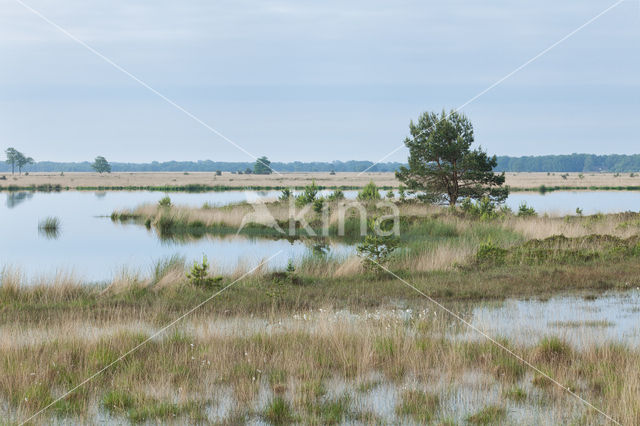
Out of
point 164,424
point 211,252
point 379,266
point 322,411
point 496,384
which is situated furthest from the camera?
point 211,252

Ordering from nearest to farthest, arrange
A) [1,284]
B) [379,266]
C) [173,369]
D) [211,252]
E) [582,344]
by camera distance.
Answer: [173,369] → [582,344] → [1,284] → [379,266] → [211,252]

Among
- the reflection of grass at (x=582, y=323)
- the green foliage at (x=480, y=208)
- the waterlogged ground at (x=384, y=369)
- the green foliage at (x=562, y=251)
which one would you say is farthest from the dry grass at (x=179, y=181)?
the reflection of grass at (x=582, y=323)

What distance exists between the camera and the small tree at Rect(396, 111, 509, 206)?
109 ft

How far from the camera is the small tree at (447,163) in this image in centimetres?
3312

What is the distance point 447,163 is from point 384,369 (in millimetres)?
27316

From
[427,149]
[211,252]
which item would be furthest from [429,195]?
[211,252]

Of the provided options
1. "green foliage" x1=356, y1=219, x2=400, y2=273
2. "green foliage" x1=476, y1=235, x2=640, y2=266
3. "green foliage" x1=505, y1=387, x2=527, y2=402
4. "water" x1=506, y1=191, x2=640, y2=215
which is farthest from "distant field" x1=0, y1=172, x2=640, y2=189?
"green foliage" x1=505, y1=387, x2=527, y2=402

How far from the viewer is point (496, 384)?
7.51 metres

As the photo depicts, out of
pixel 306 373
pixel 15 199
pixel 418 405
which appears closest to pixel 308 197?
pixel 306 373

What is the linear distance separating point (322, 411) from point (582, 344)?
4.47 metres

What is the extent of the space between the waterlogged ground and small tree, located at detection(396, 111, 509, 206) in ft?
72.6

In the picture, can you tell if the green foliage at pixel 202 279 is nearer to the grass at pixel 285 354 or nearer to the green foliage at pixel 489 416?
the grass at pixel 285 354

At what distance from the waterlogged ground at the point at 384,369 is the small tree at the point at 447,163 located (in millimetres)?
22139

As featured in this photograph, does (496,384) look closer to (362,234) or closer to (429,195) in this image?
(362,234)
